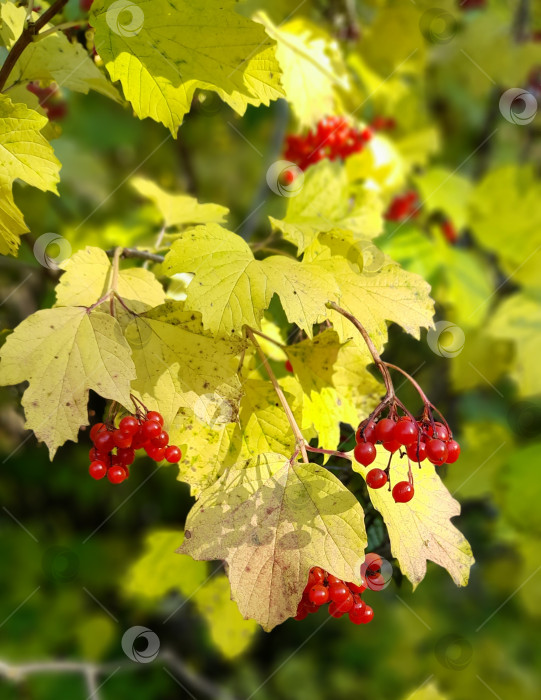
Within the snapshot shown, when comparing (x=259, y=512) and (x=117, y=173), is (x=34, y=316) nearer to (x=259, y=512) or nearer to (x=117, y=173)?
(x=259, y=512)

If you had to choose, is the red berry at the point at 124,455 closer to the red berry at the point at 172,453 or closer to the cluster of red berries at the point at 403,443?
the red berry at the point at 172,453

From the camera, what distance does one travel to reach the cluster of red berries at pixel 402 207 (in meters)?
2.61

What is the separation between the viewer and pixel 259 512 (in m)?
0.96

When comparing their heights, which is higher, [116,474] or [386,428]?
[386,428]

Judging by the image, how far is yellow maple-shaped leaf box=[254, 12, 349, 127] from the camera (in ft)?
5.51

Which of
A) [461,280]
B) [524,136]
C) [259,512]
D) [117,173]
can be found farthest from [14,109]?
[524,136]

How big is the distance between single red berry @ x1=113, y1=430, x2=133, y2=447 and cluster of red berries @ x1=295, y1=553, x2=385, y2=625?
37cm

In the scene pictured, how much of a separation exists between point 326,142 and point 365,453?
128 centimetres

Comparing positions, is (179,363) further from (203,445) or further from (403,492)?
(403,492)
